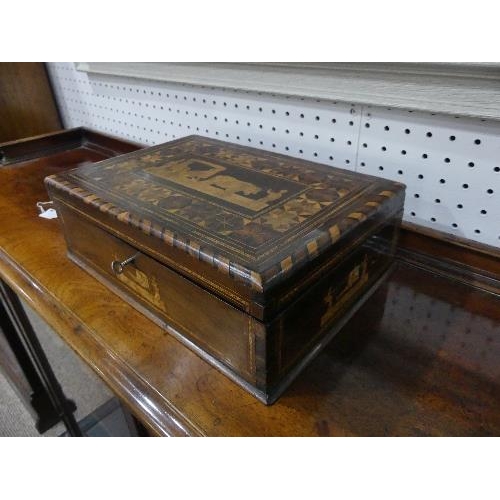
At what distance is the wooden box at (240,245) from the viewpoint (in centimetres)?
49

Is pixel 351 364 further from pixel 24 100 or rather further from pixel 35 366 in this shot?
pixel 24 100

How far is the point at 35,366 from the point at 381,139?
123 centimetres

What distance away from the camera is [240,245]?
0.50 meters

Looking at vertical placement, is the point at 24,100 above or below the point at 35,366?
above

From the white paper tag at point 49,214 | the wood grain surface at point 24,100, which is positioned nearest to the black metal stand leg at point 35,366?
the white paper tag at point 49,214

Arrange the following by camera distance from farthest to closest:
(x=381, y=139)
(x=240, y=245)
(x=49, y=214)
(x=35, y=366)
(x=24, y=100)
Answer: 1. (x=24, y=100)
2. (x=35, y=366)
3. (x=49, y=214)
4. (x=381, y=139)
5. (x=240, y=245)

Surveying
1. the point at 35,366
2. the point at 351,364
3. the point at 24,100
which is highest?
the point at 24,100

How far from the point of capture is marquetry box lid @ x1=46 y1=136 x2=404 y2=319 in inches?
18.8

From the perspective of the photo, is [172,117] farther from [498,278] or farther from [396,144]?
[498,278]

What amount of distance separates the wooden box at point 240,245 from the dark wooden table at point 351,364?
0.03 m

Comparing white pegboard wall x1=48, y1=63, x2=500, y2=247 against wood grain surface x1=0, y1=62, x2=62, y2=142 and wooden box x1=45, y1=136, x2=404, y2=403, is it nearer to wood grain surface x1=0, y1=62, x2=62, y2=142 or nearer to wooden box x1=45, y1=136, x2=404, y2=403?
wooden box x1=45, y1=136, x2=404, y2=403

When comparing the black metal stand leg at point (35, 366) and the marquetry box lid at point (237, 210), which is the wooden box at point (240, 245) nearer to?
the marquetry box lid at point (237, 210)

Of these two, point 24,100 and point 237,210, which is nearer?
point 237,210

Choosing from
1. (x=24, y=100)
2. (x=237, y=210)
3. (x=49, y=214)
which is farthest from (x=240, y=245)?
(x=24, y=100)
